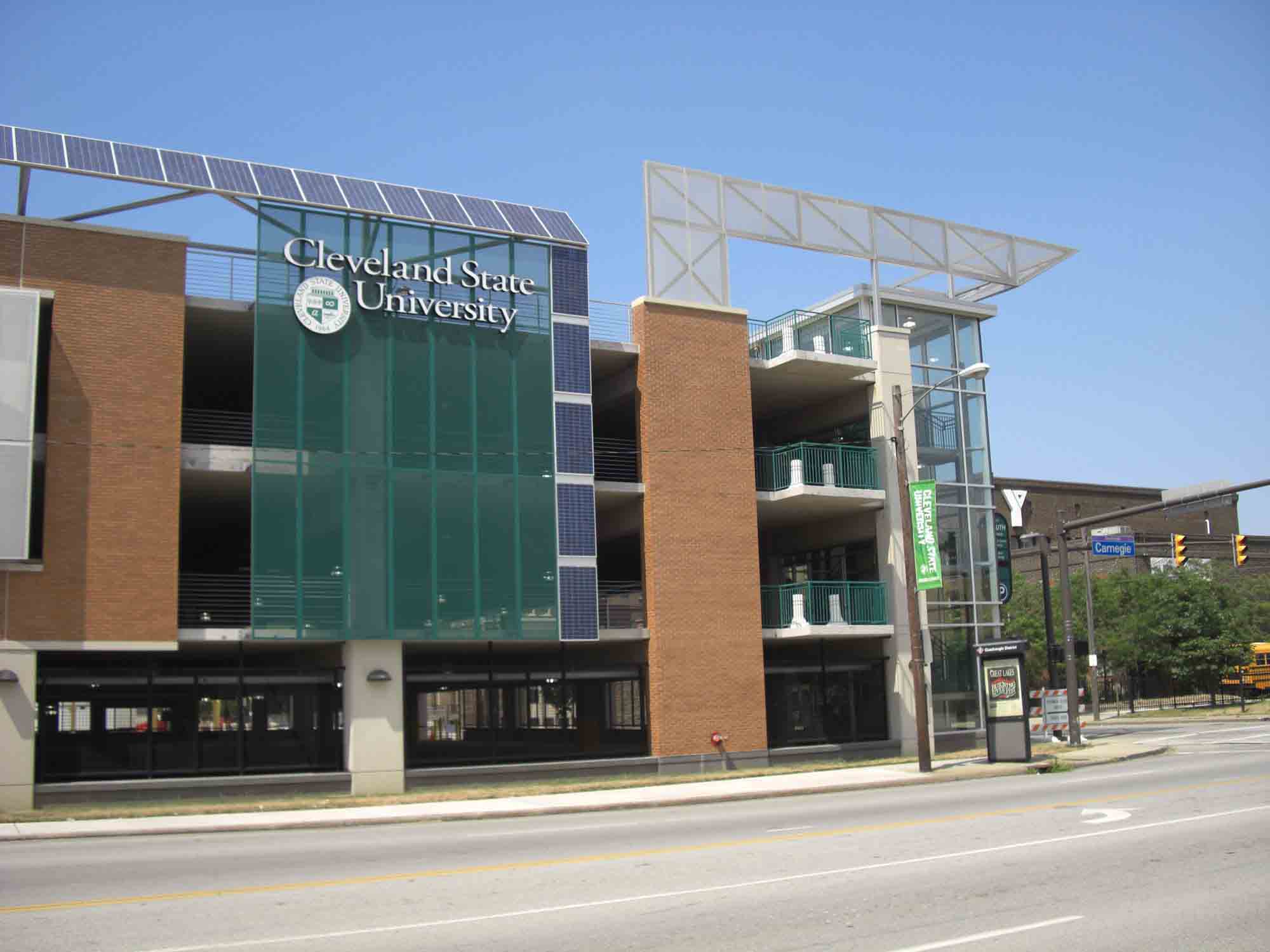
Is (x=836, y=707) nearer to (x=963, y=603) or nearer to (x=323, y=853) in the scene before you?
(x=963, y=603)

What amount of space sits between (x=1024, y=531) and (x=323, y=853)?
6858 cm

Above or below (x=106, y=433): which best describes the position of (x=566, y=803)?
below

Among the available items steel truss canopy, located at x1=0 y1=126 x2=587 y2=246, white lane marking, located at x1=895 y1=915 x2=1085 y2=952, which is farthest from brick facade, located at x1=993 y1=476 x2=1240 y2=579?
white lane marking, located at x1=895 y1=915 x2=1085 y2=952

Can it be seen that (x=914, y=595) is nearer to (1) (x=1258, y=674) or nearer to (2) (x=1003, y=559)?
(2) (x=1003, y=559)

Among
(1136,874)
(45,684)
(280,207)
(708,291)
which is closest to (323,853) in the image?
(1136,874)

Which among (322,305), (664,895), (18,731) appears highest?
(322,305)

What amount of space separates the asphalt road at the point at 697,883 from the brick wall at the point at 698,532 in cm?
1012

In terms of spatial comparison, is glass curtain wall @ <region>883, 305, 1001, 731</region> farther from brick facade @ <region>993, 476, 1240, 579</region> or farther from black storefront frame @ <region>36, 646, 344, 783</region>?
brick facade @ <region>993, 476, 1240, 579</region>

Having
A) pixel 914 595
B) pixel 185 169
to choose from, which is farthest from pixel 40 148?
pixel 914 595

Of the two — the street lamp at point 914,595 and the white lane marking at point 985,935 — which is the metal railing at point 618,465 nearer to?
the street lamp at point 914,595

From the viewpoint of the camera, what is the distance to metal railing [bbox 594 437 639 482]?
32.2 m

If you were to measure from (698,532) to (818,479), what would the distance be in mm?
5510

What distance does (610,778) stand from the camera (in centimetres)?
2856

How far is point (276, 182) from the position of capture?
1069 inches
